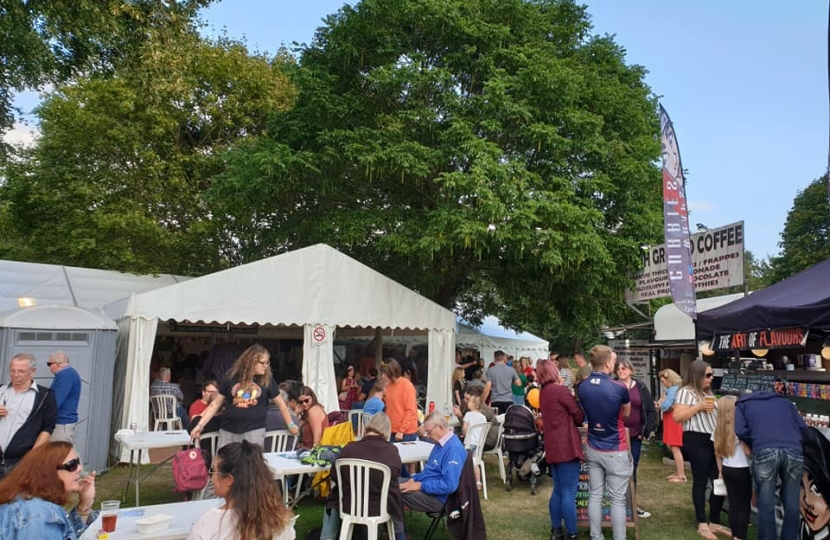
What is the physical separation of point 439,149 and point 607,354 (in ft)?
23.7

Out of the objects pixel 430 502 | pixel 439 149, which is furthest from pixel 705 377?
pixel 439 149

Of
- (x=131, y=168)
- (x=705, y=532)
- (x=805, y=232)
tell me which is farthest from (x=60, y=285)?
(x=805, y=232)

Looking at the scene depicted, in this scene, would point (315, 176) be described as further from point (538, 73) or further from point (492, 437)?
point (492, 437)

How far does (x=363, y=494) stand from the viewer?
4.20m

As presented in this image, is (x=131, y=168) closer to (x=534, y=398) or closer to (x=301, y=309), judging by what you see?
(x=301, y=309)

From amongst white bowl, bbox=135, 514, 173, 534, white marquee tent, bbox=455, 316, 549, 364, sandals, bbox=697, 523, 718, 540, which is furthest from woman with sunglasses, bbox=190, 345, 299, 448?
white marquee tent, bbox=455, 316, 549, 364

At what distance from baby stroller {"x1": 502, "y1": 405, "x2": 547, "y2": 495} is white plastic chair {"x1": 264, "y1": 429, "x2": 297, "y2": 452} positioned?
2609mm

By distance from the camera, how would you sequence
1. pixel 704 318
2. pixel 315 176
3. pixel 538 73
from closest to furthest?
pixel 704 318 < pixel 538 73 < pixel 315 176

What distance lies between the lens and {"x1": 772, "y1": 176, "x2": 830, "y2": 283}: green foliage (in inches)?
1175

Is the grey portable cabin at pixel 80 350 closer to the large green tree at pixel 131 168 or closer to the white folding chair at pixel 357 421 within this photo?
the white folding chair at pixel 357 421

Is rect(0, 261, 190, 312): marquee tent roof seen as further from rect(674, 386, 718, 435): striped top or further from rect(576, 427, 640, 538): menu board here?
rect(674, 386, 718, 435): striped top

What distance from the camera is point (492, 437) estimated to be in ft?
25.4

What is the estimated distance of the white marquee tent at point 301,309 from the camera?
340 inches

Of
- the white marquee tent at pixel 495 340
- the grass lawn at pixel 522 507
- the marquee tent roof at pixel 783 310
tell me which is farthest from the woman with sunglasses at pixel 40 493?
the white marquee tent at pixel 495 340
